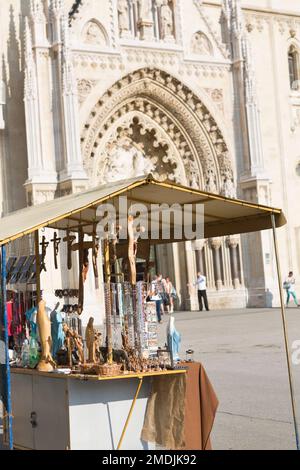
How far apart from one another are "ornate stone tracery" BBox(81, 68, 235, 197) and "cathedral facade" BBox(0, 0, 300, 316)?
0.04 m

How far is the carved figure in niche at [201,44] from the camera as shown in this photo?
2880 centimetres

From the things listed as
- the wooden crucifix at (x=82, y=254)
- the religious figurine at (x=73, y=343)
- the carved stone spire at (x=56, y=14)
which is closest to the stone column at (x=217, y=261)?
the carved stone spire at (x=56, y=14)

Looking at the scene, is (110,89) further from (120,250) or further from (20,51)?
(120,250)

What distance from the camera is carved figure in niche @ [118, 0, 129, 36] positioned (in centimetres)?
2720

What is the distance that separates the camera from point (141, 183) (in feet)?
24.7

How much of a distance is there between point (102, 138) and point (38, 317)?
1932 cm

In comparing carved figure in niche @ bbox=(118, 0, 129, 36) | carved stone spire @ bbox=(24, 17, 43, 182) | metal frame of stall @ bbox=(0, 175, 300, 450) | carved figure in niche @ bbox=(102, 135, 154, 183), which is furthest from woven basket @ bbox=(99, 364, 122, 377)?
carved figure in niche @ bbox=(118, 0, 129, 36)

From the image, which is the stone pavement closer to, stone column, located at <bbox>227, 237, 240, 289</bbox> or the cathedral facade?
stone column, located at <bbox>227, 237, 240, 289</bbox>

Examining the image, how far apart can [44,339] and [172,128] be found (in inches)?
840

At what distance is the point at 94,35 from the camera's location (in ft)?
86.8

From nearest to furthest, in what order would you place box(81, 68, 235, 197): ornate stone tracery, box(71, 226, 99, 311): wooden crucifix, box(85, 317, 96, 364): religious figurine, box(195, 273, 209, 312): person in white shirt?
box(85, 317, 96, 364): religious figurine
box(71, 226, 99, 311): wooden crucifix
box(195, 273, 209, 312): person in white shirt
box(81, 68, 235, 197): ornate stone tracery

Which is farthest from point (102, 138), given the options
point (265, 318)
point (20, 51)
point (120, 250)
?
point (120, 250)

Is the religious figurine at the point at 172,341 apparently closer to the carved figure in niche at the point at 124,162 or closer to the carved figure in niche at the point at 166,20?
the carved figure in niche at the point at 124,162

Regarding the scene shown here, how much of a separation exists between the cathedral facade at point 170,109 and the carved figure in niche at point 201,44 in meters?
0.05
